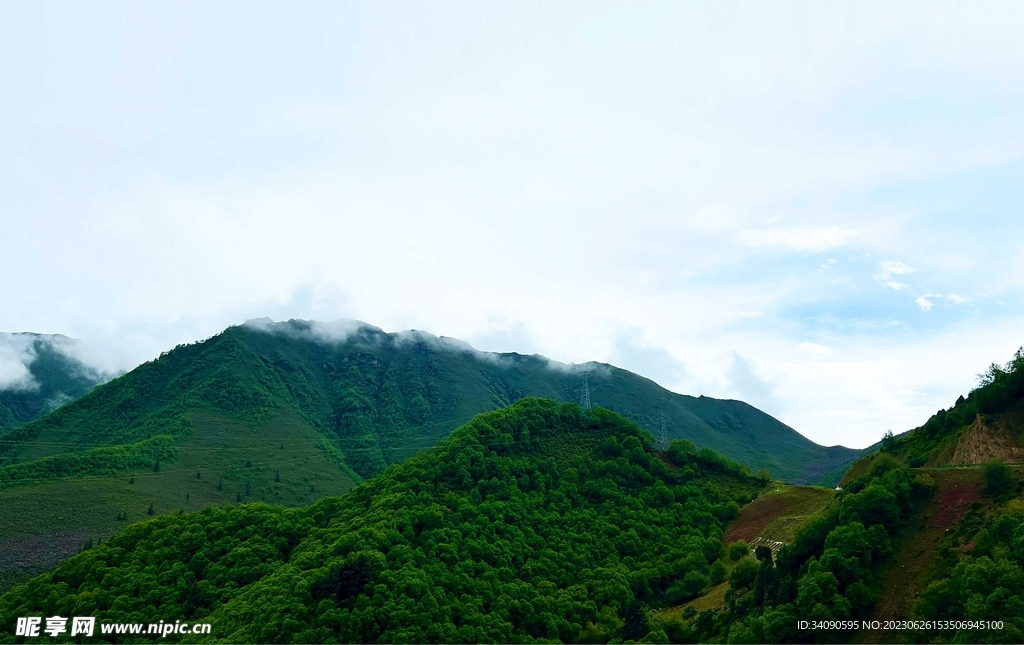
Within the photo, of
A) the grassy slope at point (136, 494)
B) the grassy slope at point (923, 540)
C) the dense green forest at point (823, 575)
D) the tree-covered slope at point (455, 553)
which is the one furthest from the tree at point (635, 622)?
the grassy slope at point (136, 494)

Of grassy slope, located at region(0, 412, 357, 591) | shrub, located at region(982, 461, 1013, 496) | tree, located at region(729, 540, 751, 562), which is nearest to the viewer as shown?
shrub, located at region(982, 461, 1013, 496)

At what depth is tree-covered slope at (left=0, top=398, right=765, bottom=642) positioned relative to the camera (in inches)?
3263

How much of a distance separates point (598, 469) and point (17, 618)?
81.1 metres

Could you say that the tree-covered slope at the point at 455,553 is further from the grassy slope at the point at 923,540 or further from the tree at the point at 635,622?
the grassy slope at the point at 923,540

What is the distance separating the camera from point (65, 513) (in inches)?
5664

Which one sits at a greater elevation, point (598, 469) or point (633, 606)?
point (598, 469)

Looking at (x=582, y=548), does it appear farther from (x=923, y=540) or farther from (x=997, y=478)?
(x=997, y=478)

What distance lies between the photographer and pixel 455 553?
94.9 meters

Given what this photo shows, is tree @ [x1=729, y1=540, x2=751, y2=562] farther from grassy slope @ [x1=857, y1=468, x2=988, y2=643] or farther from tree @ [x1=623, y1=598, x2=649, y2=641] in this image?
grassy slope @ [x1=857, y1=468, x2=988, y2=643]

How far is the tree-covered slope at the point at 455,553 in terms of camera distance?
8288 cm

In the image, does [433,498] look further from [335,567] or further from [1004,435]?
[1004,435]

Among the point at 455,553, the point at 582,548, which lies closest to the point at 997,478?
the point at 582,548

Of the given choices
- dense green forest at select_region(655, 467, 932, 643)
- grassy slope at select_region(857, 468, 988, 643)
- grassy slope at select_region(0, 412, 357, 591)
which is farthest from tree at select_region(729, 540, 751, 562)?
grassy slope at select_region(0, 412, 357, 591)

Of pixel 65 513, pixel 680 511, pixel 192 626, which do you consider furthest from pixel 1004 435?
pixel 65 513
